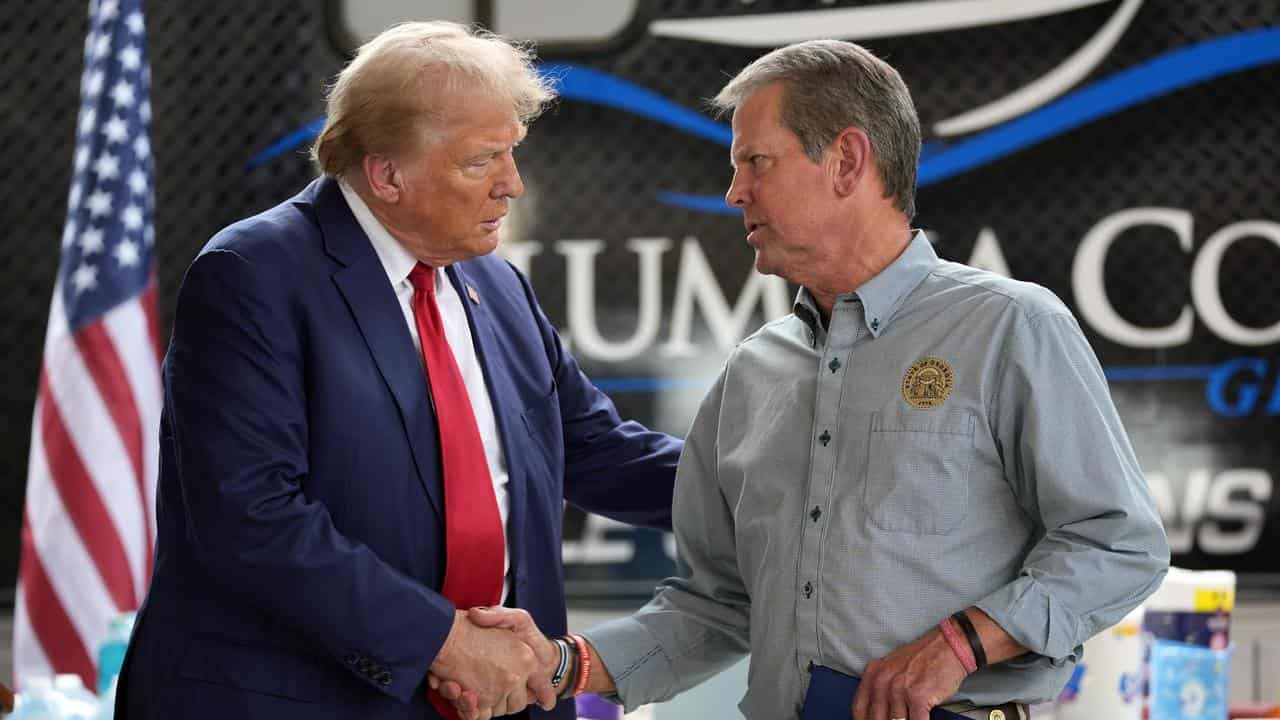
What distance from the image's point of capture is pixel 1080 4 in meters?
3.43

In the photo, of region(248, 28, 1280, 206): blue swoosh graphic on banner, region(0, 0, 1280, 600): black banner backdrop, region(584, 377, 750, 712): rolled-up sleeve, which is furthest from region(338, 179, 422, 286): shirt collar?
region(0, 0, 1280, 600): black banner backdrop

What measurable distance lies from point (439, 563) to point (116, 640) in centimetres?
135

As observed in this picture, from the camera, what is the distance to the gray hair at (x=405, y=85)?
185cm

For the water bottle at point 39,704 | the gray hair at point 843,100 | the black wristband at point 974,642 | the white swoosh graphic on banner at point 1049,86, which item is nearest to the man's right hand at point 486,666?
the black wristband at point 974,642

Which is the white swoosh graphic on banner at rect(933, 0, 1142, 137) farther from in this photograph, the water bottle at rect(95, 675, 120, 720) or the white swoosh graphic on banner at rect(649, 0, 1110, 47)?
the water bottle at rect(95, 675, 120, 720)

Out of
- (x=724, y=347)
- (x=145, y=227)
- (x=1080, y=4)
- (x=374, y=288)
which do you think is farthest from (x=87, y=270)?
(x=1080, y=4)

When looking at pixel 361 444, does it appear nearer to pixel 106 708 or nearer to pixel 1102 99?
pixel 106 708

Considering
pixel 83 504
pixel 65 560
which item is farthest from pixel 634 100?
pixel 65 560

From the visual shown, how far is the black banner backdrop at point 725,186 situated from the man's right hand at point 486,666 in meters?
1.74

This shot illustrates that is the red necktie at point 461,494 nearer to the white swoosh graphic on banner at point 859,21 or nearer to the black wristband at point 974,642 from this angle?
the black wristband at point 974,642

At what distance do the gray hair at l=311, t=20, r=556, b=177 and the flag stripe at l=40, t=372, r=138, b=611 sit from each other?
2067mm

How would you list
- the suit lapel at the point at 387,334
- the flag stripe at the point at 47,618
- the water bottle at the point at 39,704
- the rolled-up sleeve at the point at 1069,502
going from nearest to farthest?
the rolled-up sleeve at the point at 1069,502
the suit lapel at the point at 387,334
the water bottle at the point at 39,704
the flag stripe at the point at 47,618

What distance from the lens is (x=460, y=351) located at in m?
1.94

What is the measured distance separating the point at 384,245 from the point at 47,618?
2219 millimetres
